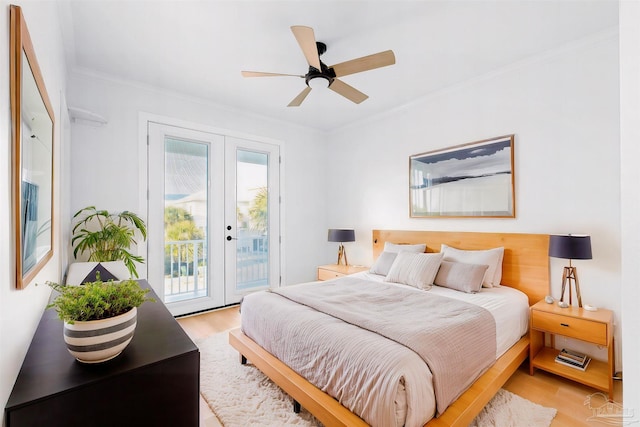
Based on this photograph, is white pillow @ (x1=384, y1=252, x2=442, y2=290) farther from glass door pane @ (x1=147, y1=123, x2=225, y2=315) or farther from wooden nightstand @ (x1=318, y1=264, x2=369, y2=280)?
glass door pane @ (x1=147, y1=123, x2=225, y2=315)

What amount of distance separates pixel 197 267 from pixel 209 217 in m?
0.64

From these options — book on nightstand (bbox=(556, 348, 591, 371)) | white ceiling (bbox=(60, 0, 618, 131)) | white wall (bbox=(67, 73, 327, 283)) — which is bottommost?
book on nightstand (bbox=(556, 348, 591, 371))

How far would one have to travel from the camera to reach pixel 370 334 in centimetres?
177

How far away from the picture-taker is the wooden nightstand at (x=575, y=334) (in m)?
2.10

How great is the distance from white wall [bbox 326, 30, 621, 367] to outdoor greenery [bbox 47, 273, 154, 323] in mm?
3141

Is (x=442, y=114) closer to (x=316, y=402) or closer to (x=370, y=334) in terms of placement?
(x=370, y=334)

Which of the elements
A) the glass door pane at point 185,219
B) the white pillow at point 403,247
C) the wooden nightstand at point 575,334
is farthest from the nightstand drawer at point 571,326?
the glass door pane at point 185,219

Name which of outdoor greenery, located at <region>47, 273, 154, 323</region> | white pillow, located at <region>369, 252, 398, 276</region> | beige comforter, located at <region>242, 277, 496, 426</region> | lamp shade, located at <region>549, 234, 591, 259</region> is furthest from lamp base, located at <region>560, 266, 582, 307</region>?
outdoor greenery, located at <region>47, 273, 154, 323</region>

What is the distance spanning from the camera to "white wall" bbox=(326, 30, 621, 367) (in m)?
2.41

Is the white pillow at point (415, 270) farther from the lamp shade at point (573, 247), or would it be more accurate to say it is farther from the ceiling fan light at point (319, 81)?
the ceiling fan light at point (319, 81)

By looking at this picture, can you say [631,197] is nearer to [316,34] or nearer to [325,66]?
[325,66]

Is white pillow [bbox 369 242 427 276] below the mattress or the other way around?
the other way around

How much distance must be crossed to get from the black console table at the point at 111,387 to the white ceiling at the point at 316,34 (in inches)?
85.3

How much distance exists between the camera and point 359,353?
1615 millimetres
